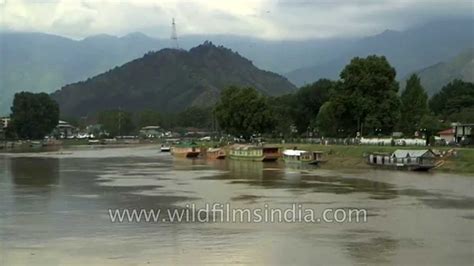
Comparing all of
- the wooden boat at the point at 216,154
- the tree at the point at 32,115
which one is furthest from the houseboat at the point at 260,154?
the tree at the point at 32,115

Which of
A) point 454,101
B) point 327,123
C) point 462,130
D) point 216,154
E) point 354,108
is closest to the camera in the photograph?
point 354,108

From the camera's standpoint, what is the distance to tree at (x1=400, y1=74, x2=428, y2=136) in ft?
343

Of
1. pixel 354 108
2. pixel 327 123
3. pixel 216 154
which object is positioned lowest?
pixel 216 154

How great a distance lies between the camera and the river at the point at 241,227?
21.4m

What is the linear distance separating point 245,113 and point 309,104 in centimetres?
2490

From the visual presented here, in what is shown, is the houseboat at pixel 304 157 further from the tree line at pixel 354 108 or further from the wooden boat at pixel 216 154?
the wooden boat at pixel 216 154

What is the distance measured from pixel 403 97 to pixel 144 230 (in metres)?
91.4

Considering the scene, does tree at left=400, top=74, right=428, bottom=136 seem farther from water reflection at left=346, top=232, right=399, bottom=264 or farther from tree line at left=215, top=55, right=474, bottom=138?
water reflection at left=346, top=232, right=399, bottom=264

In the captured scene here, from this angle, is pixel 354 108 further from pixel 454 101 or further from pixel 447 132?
pixel 454 101

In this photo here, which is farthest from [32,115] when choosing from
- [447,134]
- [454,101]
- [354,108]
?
[447,134]

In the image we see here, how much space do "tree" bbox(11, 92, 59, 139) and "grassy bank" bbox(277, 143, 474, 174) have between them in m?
115

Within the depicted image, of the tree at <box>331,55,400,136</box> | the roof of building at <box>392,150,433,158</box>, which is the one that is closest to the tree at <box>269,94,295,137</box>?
the tree at <box>331,55,400,136</box>

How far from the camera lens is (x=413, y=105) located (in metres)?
109

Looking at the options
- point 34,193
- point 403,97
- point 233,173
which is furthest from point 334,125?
point 34,193
